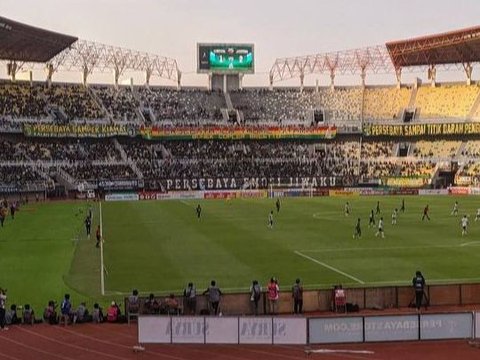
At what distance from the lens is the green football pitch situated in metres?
31.2

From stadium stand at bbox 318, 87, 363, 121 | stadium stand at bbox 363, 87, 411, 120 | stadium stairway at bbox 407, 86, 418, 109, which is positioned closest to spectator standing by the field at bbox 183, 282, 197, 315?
stadium stand at bbox 363, 87, 411, 120

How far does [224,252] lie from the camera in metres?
39.3

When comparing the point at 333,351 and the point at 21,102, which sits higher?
the point at 21,102

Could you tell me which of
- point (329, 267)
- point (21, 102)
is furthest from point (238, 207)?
point (21, 102)

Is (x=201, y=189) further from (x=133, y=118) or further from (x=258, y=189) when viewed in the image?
(x=133, y=118)

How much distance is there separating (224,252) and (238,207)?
32439 mm

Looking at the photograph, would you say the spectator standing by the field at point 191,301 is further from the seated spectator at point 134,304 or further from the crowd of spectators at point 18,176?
the crowd of spectators at point 18,176

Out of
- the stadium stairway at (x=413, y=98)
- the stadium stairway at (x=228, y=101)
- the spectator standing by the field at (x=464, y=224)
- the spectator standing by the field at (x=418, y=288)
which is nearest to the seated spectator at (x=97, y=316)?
the spectator standing by the field at (x=418, y=288)

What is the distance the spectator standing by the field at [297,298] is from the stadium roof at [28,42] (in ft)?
213

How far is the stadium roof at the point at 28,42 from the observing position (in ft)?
274

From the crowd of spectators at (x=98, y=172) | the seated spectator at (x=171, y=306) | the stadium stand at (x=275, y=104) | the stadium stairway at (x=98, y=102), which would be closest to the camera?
the seated spectator at (x=171, y=306)

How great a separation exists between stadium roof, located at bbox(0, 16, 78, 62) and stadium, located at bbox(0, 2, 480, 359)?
38 cm

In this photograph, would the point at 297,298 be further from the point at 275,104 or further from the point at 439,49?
the point at 275,104

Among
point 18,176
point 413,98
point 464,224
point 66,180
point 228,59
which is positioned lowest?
point 464,224
